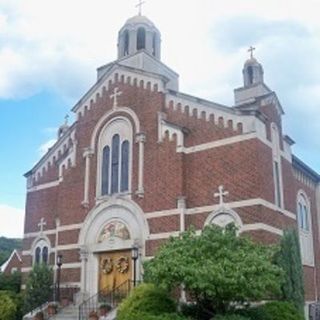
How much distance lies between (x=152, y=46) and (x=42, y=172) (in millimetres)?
9760

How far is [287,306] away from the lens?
719 inches

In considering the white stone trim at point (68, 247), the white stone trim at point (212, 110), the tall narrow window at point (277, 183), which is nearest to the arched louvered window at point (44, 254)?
the white stone trim at point (68, 247)

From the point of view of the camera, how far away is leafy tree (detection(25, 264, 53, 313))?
24719mm

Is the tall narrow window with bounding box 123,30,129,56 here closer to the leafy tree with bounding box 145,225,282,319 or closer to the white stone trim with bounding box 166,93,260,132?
the white stone trim with bounding box 166,93,260,132

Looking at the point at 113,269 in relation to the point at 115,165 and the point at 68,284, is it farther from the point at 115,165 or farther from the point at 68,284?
the point at 115,165

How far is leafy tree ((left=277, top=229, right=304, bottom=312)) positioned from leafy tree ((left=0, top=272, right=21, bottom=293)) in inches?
639

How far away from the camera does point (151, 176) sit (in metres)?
24.0

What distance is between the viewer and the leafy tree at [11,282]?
94.8ft

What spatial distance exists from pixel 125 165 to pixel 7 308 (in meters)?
9.00

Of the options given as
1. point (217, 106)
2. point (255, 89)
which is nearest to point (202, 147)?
point (217, 106)

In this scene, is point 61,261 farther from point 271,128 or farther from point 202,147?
point 271,128

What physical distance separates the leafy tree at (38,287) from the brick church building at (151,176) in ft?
2.94

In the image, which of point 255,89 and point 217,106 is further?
point 255,89

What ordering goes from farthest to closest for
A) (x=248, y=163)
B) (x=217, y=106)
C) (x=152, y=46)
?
1. (x=152, y=46)
2. (x=217, y=106)
3. (x=248, y=163)
